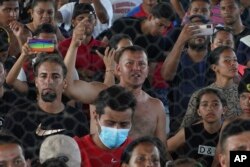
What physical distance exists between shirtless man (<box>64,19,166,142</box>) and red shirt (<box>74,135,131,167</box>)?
0.19 m

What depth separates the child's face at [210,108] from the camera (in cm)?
258

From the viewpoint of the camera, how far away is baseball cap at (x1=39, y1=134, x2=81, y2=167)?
2.18m

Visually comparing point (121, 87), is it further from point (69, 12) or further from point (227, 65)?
point (69, 12)

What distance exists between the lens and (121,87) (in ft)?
7.93

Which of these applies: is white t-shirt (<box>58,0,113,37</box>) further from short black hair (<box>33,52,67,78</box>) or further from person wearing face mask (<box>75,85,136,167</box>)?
person wearing face mask (<box>75,85,136,167</box>)

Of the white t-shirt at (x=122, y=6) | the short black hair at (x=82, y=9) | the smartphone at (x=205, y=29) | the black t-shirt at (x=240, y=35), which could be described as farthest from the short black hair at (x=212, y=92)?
the white t-shirt at (x=122, y=6)

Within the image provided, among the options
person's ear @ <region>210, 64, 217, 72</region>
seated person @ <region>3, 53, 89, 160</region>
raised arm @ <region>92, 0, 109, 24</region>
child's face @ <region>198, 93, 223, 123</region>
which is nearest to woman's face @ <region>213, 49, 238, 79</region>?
person's ear @ <region>210, 64, 217, 72</region>

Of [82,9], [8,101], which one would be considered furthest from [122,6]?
[8,101]

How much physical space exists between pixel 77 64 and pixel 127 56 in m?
0.31

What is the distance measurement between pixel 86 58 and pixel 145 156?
745 millimetres

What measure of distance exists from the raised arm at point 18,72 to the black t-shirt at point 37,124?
0.60 ft

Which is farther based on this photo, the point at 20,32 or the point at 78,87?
the point at 20,32

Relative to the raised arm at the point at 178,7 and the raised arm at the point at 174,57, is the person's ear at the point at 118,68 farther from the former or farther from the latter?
the raised arm at the point at 178,7

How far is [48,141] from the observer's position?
2.23 meters
